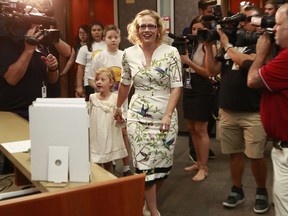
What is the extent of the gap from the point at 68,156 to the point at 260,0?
5.17 metres

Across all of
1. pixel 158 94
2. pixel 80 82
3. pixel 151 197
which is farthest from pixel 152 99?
pixel 80 82

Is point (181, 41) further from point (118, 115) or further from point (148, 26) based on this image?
point (118, 115)

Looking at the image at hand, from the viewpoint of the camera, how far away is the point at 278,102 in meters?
2.01

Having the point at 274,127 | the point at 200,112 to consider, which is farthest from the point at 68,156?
the point at 200,112

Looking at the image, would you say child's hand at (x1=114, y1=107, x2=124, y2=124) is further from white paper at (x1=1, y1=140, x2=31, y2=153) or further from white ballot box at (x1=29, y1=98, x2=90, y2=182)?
white ballot box at (x1=29, y1=98, x2=90, y2=182)

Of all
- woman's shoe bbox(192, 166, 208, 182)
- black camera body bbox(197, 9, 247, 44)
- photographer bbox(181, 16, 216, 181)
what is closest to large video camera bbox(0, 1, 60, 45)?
black camera body bbox(197, 9, 247, 44)

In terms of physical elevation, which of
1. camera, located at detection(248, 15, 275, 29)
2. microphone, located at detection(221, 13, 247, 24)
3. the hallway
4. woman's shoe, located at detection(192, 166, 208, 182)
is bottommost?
the hallway

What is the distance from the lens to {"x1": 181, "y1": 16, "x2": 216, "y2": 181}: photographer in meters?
3.47

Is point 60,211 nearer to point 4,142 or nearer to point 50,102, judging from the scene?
point 50,102

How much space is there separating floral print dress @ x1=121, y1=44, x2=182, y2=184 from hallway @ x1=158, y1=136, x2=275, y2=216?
0.53 metres

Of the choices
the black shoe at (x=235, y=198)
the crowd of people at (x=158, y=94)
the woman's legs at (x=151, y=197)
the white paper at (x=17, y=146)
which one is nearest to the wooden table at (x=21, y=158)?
the white paper at (x=17, y=146)

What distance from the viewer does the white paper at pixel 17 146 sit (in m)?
1.97

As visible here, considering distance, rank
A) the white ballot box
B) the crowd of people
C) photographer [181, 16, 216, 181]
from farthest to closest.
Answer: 1. photographer [181, 16, 216, 181]
2. the crowd of people
3. the white ballot box

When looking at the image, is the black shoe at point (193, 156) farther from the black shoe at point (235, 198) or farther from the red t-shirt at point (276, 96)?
the red t-shirt at point (276, 96)
